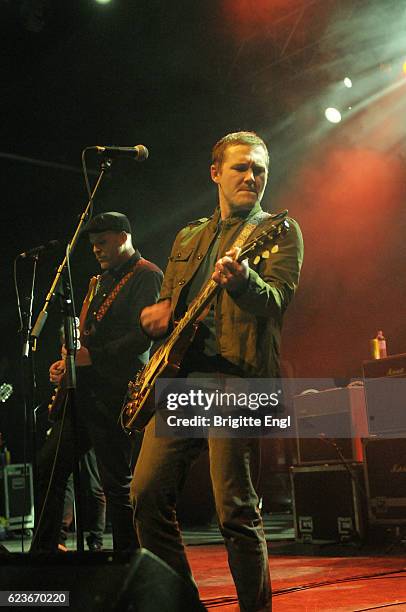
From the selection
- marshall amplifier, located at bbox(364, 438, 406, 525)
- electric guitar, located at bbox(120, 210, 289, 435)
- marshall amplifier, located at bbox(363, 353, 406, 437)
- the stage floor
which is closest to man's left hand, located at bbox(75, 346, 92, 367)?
the stage floor

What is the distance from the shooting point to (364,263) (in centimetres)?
959

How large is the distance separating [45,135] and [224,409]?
7856 millimetres

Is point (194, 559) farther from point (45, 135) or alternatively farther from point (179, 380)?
point (45, 135)

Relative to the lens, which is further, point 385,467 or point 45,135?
point 45,135

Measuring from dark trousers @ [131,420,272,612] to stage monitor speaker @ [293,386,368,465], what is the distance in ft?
13.0

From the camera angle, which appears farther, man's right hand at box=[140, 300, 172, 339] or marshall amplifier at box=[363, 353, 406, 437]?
marshall amplifier at box=[363, 353, 406, 437]

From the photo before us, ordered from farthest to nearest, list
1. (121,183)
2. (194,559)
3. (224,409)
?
(121,183)
(194,559)
(224,409)

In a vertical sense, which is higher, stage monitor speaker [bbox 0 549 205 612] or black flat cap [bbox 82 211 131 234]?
black flat cap [bbox 82 211 131 234]

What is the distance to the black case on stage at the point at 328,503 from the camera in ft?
19.5

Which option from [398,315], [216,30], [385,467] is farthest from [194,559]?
[216,30]

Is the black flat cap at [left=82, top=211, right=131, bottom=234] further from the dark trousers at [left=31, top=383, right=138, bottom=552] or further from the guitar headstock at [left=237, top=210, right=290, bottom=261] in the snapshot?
the guitar headstock at [left=237, top=210, right=290, bottom=261]

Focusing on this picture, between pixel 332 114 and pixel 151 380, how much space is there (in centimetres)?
710

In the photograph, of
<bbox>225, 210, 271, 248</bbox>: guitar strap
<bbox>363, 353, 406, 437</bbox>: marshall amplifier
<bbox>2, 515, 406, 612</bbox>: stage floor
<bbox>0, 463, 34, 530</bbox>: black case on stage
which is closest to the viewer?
<bbox>225, 210, 271, 248</bbox>: guitar strap

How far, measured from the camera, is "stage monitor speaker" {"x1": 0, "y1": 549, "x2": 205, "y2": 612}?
5.63ft
